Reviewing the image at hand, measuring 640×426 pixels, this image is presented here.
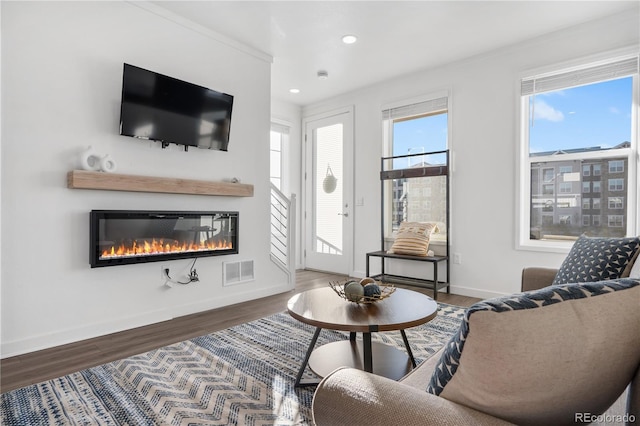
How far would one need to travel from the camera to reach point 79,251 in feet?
8.66

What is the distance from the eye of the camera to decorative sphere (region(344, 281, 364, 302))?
1851mm

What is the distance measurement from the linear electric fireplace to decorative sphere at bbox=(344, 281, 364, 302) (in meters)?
1.87

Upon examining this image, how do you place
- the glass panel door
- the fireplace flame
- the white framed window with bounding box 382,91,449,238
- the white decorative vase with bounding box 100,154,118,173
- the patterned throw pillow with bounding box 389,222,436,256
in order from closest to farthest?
the white decorative vase with bounding box 100,154,118,173 → the fireplace flame → the patterned throw pillow with bounding box 389,222,436,256 → the white framed window with bounding box 382,91,449,238 → the glass panel door

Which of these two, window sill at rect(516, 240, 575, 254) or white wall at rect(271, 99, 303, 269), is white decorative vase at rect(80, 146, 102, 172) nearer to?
white wall at rect(271, 99, 303, 269)

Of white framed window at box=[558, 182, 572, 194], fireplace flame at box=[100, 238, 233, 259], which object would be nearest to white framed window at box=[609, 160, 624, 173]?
white framed window at box=[558, 182, 572, 194]

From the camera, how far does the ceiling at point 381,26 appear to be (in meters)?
3.00

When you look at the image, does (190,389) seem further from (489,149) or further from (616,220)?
(616,220)

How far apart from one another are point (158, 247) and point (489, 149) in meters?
3.39

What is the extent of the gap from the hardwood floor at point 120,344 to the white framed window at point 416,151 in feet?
4.02

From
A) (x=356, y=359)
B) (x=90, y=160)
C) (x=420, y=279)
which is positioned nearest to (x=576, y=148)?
(x=420, y=279)

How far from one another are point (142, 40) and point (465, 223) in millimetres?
3593

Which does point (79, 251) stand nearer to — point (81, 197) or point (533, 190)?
point (81, 197)

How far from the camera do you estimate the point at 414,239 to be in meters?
4.11

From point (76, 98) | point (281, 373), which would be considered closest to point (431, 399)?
point (281, 373)
